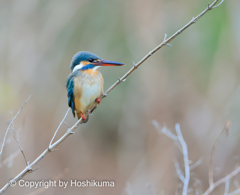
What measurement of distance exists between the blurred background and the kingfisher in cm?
271

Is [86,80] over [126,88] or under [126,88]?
under

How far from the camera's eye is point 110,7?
893 centimetres

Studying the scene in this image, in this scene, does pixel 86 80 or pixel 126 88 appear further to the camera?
pixel 126 88

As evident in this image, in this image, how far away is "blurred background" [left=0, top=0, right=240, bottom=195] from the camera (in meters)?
6.79

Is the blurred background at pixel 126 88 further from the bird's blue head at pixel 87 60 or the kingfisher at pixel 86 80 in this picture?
the bird's blue head at pixel 87 60

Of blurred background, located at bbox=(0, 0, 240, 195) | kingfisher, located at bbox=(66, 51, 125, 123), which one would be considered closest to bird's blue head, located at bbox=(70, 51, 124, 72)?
kingfisher, located at bbox=(66, 51, 125, 123)

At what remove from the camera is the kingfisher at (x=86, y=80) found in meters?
3.45

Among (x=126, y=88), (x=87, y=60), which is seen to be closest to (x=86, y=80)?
(x=87, y=60)

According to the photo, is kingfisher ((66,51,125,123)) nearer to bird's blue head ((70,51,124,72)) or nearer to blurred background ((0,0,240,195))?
bird's blue head ((70,51,124,72))

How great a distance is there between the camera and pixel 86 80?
11.5 feet

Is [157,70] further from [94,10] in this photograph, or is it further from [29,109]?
[29,109]

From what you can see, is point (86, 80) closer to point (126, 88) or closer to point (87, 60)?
point (87, 60)

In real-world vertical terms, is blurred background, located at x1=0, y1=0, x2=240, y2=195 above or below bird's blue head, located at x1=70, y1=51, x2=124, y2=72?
above

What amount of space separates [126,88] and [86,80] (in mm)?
5328
